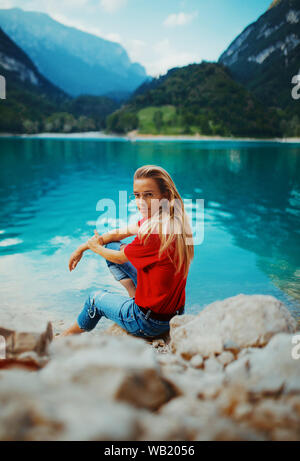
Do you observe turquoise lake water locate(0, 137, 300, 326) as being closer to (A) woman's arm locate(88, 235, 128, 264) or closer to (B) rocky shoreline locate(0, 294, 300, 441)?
(A) woman's arm locate(88, 235, 128, 264)

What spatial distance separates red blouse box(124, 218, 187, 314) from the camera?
2605mm

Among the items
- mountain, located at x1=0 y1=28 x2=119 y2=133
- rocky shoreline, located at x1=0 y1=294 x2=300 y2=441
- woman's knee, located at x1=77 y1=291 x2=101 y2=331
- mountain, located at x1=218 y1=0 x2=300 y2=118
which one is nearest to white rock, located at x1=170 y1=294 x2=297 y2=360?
rocky shoreline, located at x1=0 y1=294 x2=300 y2=441

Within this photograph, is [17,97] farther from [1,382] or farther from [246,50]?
[1,382]

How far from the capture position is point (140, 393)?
1.50 m

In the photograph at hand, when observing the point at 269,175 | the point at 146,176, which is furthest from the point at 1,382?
the point at 269,175

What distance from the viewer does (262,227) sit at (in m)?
10.6

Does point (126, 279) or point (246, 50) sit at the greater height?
point (246, 50)

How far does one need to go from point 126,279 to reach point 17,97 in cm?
15500

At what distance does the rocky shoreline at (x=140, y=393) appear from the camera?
4.25 feet

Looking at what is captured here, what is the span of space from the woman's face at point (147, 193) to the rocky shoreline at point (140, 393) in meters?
1.32

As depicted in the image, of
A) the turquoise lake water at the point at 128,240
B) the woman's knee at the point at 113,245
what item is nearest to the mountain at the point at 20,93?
the turquoise lake water at the point at 128,240

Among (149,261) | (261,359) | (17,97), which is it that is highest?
(17,97)

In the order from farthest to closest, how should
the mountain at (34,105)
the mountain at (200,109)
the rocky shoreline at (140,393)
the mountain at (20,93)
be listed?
1. the mountain at (200,109)
2. the mountain at (34,105)
3. the mountain at (20,93)
4. the rocky shoreline at (140,393)

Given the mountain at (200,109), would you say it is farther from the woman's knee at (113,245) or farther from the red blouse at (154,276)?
the red blouse at (154,276)
